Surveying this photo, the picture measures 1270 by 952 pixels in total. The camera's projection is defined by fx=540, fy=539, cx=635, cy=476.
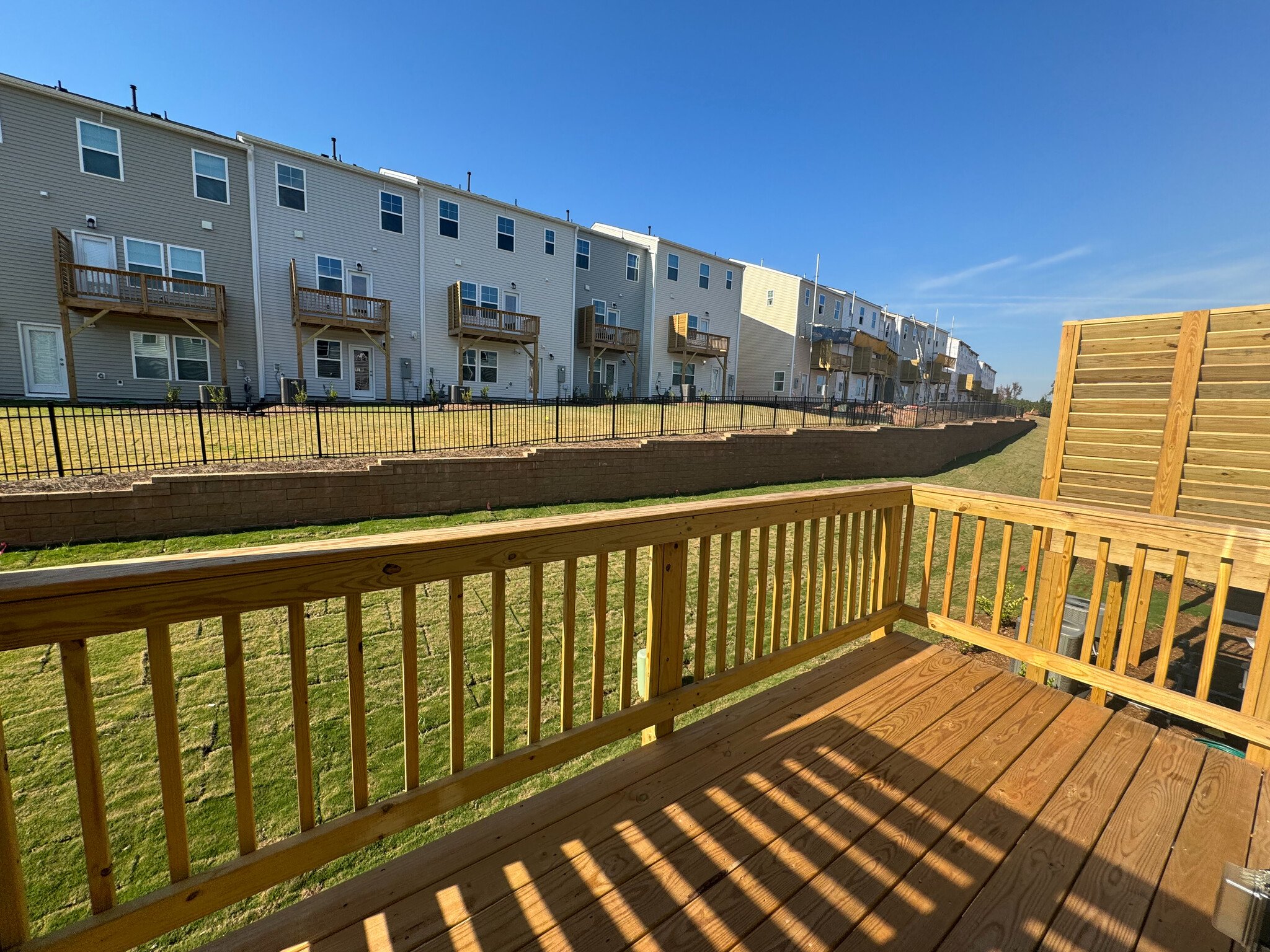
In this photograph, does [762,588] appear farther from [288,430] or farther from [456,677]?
[288,430]

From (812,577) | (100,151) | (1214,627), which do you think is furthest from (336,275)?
(1214,627)

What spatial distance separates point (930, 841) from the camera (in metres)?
1.88

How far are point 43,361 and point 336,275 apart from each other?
24.0 ft

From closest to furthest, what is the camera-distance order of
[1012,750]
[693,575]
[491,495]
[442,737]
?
[1012,750]
[442,737]
[693,575]
[491,495]

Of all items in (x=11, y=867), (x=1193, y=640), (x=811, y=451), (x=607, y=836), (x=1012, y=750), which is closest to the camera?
(x=11, y=867)

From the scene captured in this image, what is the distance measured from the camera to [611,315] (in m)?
24.0

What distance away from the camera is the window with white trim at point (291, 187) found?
16000 mm

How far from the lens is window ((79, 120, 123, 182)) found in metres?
13.7

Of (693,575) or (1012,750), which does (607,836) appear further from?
(693,575)

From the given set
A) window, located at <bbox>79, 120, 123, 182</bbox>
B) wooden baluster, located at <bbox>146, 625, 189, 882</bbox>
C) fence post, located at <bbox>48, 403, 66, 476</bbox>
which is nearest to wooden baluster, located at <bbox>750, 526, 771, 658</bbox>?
wooden baluster, located at <bbox>146, 625, 189, 882</bbox>

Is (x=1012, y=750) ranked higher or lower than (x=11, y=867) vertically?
lower

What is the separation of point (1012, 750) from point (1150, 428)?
4877 millimetres

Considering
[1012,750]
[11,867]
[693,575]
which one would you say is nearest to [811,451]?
[693,575]

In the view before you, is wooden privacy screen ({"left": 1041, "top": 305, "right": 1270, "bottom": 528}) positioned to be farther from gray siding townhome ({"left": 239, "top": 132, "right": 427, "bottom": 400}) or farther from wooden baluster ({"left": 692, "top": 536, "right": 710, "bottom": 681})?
gray siding townhome ({"left": 239, "top": 132, "right": 427, "bottom": 400})
